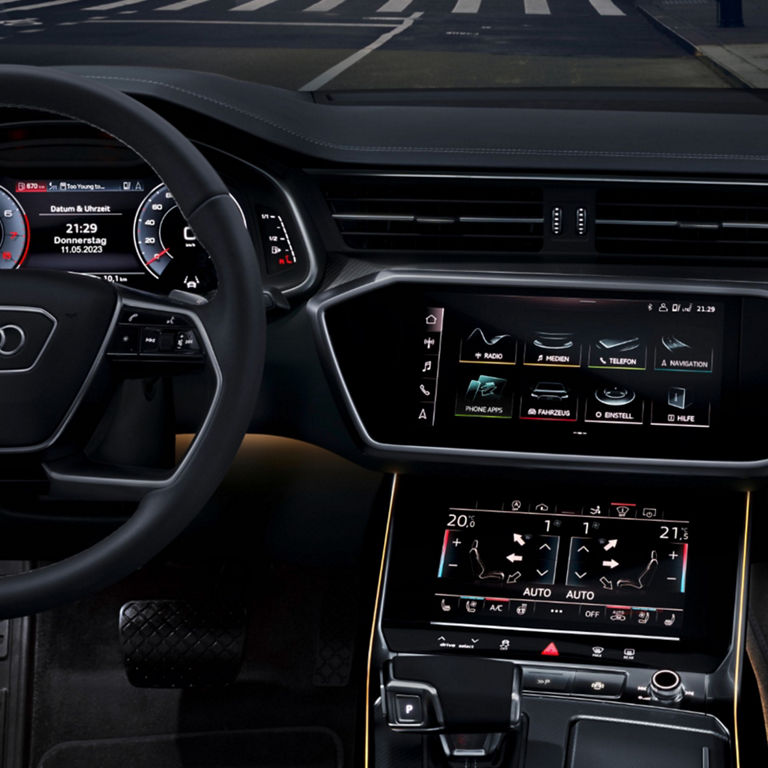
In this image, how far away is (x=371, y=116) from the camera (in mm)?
1950

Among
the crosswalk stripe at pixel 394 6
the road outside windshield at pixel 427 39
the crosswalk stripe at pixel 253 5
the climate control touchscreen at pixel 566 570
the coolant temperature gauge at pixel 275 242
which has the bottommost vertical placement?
the climate control touchscreen at pixel 566 570

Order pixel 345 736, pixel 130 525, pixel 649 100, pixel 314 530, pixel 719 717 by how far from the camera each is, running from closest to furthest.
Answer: pixel 130 525, pixel 719 717, pixel 649 100, pixel 314 530, pixel 345 736

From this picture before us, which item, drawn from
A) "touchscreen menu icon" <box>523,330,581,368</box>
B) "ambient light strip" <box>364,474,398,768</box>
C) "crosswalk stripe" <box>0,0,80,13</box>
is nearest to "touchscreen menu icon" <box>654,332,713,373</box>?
"touchscreen menu icon" <box>523,330,581,368</box>

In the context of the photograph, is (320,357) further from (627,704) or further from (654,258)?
(627,704)

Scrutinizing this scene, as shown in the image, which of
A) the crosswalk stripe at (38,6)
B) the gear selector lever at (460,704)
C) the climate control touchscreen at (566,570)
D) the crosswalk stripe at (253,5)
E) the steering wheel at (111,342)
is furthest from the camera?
the crosswalk stripe at (38,6)

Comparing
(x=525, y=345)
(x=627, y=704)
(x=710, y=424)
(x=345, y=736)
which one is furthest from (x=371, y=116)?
(x=345, y=736)

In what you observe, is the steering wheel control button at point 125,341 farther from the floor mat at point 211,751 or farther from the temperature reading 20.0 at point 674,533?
the floor mat at point 211,751

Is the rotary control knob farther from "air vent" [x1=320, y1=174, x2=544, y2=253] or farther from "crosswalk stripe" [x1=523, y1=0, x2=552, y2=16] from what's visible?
"crosswalk stripe" [x1=523, y1=0, x2=552, y2=16]

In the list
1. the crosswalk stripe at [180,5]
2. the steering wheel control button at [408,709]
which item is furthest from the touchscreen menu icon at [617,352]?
the crosswalk stripe at [180,5]

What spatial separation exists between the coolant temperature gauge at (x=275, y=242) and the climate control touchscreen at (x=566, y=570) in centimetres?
57

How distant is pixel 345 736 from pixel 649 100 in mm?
1506

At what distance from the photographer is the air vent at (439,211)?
74.9 inches

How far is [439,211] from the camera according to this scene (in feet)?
6.30

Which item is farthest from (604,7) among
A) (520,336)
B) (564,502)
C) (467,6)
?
(564,502)
